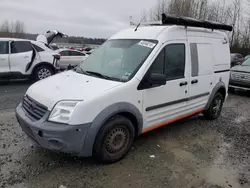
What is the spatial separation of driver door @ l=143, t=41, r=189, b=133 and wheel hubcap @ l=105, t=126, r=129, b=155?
1.43 feet

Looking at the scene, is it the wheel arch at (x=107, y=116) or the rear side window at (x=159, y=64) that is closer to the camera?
the wheel arch at (x=107, y=116)

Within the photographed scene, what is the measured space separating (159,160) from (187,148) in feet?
2.47

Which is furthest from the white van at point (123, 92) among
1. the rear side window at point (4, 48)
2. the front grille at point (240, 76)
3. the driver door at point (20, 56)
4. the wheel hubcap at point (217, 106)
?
the rear side window at point (4, 48)

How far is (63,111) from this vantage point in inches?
118

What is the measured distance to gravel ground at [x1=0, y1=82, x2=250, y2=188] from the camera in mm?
3092

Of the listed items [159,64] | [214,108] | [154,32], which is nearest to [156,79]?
[159,64]

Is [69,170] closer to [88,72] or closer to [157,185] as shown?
[157,185]

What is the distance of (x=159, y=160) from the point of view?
12.1ft

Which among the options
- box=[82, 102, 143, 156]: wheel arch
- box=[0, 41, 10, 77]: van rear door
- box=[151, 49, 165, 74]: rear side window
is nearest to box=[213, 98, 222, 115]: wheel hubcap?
box=[151, 49, 165, 74]: rear side window

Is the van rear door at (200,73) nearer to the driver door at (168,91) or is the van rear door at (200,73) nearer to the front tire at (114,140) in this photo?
the driver door at (168,91)

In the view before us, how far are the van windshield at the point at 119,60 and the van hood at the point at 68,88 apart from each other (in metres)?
0.21

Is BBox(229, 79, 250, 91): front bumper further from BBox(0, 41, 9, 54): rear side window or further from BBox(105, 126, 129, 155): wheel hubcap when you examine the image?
BBox(0, 41, 9, 54): rear side window

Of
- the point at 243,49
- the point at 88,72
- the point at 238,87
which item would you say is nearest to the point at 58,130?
the point at 88,72

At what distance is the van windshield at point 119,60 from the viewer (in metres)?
3.65
